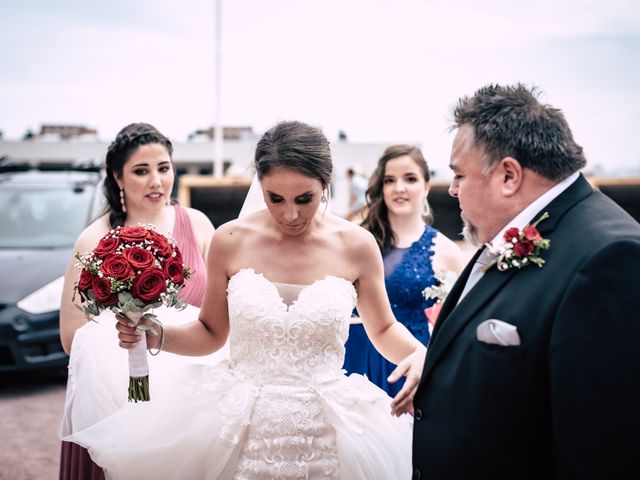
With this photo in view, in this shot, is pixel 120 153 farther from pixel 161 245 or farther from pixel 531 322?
pixel 531 322

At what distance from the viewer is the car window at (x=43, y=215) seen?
284 inches

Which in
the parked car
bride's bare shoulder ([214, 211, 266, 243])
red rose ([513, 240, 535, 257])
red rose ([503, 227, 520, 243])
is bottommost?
the parked car

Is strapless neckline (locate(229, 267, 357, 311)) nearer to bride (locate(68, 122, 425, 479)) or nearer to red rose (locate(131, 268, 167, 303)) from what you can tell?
bride (locate(68, 122, 425, 479))

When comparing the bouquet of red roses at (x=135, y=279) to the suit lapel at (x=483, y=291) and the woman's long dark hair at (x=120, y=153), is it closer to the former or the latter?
the suit lapel at (x=483, y=291)

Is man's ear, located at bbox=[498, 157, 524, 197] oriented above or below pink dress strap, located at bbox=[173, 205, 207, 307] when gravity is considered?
above

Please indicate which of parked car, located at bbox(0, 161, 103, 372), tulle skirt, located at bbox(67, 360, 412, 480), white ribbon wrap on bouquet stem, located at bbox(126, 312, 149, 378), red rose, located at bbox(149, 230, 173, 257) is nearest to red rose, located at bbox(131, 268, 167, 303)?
red rose, located at bbox(149, 230, 173, 257)

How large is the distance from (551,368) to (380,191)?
324cm

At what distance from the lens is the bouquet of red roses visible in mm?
2473

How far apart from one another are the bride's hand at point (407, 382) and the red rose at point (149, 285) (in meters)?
0.96

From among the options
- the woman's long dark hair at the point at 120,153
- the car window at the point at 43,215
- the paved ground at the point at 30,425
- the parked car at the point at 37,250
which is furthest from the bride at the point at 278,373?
the car window at the point at 43,215

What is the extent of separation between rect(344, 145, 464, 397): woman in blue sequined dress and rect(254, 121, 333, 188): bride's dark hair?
1736 millimetres

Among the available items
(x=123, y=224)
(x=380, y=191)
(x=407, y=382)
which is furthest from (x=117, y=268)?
(x=380, y=191)

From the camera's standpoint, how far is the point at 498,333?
5.67 feet

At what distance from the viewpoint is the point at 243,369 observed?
2.64 m
